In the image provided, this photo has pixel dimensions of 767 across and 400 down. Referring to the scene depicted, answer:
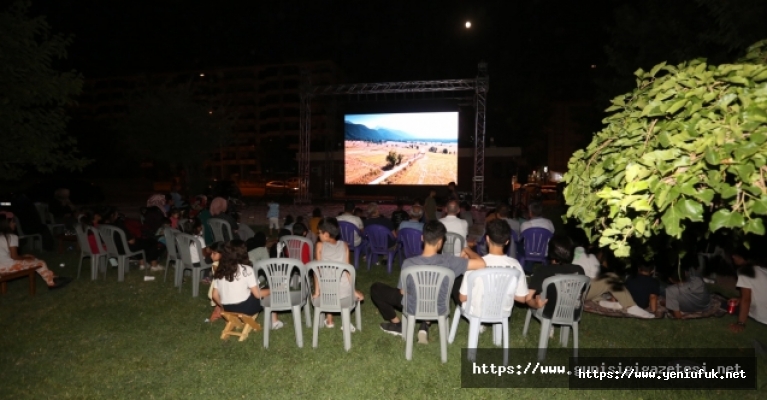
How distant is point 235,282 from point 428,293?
184 centimetres

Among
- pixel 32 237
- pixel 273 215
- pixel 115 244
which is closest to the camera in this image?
pixel 115 244

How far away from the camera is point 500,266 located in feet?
12.0

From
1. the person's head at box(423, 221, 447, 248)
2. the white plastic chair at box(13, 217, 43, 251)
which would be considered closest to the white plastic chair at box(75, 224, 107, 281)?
the white plastic chair at box(13, 217, 43, 251)

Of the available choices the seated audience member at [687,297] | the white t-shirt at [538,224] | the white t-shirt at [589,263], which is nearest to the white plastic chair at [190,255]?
the white t-shirt at [538,224]

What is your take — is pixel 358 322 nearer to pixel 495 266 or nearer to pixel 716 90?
pixel 495 266

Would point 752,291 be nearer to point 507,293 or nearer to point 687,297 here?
point 687,297

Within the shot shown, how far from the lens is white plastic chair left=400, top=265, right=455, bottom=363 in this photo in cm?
355

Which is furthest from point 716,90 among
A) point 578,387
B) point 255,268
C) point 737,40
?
point 737,40

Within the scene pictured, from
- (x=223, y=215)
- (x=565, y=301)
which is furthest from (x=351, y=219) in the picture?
(x=565, y=301)

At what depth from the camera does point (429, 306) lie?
11.9ft

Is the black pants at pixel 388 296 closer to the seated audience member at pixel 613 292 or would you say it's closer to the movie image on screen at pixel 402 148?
the seated audience member at pixel 613 292

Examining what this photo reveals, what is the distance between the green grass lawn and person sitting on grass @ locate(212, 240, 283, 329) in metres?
0.40

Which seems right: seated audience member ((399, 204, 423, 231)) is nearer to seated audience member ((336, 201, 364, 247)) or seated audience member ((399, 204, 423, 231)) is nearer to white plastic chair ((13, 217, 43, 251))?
seated audience member ((336, 201, 364, 247))

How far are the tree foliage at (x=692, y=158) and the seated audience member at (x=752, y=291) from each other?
3574 mm
